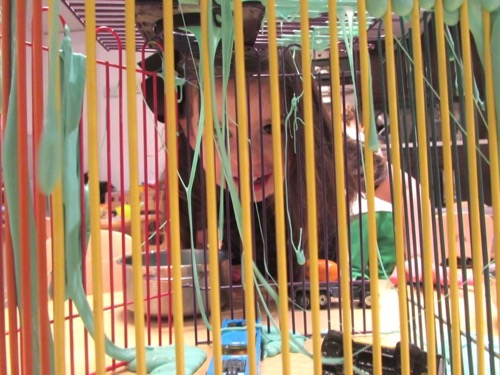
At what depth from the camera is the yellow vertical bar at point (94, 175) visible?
0.24 meters

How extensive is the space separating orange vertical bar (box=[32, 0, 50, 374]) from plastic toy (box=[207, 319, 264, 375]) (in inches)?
4.8

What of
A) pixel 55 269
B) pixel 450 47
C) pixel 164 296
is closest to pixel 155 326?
pixel 164 296

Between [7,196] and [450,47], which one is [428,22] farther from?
[7,196]

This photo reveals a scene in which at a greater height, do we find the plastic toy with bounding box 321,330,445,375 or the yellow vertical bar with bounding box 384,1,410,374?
the yellow vertical bar with bounding box 384,1,410,374

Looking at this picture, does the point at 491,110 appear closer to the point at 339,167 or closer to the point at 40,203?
the point at 339,167

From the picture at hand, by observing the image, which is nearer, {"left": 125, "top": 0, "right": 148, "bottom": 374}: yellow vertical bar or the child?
{"left": 125, "top": 0, "right": 148, "bottom": 374}: yellow vertical bar

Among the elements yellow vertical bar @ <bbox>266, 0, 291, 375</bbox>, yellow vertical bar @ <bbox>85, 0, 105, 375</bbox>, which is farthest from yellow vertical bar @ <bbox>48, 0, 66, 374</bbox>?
yellow vertical bar @ <bbox>266, 0, 291, 375</bbox>

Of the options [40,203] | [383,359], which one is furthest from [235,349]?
[40,203]

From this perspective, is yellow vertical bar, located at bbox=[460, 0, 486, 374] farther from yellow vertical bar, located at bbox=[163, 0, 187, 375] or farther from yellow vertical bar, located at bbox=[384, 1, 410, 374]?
yellow vertical bar, located at bbox=[163, 0, 187, 375]

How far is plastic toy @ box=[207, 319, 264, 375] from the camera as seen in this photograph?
361mm

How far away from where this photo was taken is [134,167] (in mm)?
241

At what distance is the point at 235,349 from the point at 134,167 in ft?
0.76

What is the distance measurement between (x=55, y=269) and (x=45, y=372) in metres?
0.06

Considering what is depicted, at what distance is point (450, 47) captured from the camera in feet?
0.98
